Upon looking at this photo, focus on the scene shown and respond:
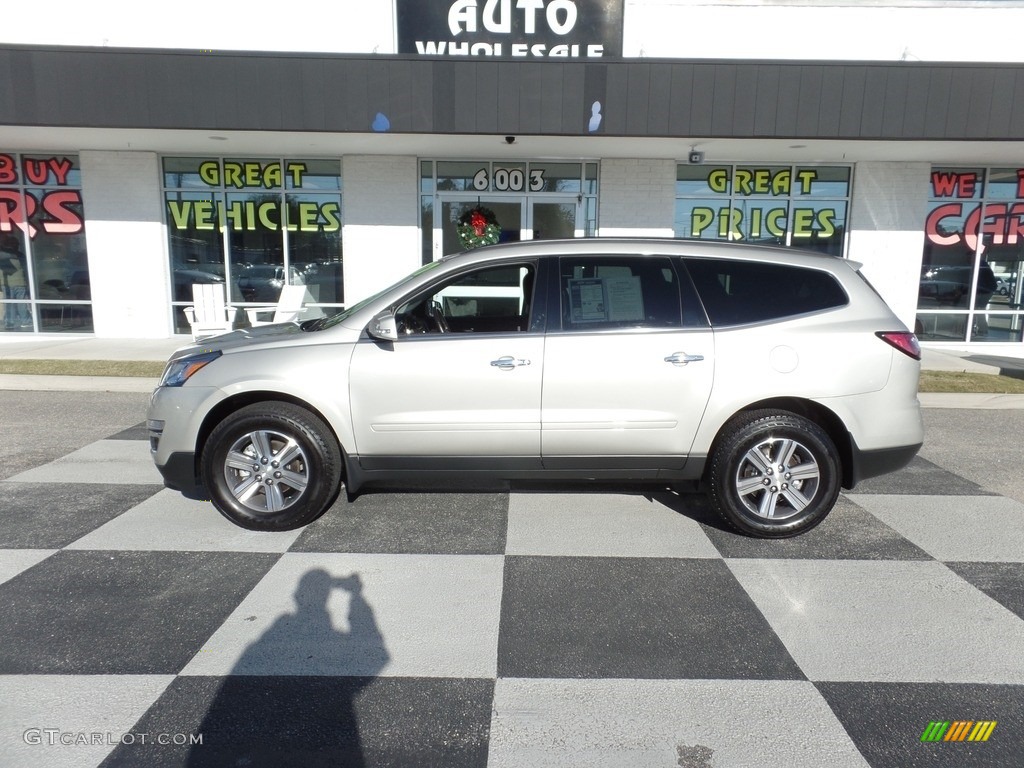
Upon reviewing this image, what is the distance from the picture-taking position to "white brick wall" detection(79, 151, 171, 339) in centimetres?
1293

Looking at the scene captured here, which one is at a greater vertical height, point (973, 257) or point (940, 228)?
point (940, 228)

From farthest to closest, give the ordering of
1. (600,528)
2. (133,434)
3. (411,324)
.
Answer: (133,434), (411,324), (600,528)

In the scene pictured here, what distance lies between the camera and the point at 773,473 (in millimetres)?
4430

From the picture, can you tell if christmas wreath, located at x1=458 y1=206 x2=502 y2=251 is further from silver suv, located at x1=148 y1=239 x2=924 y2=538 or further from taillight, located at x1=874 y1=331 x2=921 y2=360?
taillight, located at x1=874 y1=331 x2=921 y2=360

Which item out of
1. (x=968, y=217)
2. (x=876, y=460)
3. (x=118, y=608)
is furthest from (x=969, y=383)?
(x=118, y=608)

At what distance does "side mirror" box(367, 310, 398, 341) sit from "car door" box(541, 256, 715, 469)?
954mm

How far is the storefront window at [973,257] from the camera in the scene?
13.1 metres

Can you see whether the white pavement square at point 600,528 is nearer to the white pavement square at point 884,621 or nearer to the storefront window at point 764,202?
the white pavement square at point 884,621

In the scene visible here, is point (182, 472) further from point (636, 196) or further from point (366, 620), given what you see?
point (636, 196)

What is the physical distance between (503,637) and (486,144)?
9678 millimetres

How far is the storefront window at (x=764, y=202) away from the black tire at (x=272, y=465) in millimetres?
10339

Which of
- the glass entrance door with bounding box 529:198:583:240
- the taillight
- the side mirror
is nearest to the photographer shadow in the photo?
the side mirror

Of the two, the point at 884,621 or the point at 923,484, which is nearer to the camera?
the point at 884,621

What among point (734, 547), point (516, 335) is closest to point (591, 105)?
point (516, 335)
